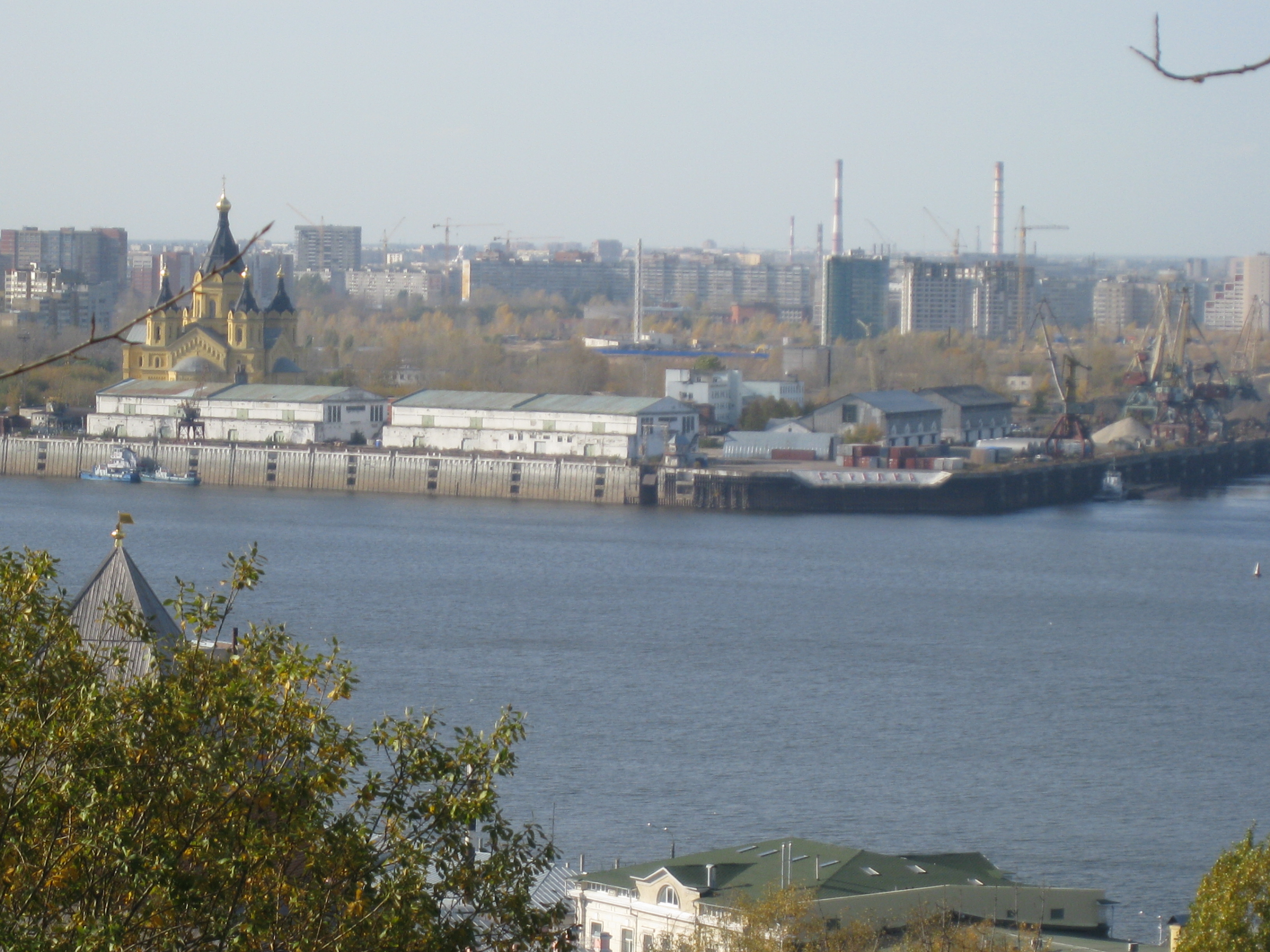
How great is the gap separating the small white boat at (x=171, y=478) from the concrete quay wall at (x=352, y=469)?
13cm

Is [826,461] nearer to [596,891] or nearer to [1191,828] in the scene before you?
[1191,828]

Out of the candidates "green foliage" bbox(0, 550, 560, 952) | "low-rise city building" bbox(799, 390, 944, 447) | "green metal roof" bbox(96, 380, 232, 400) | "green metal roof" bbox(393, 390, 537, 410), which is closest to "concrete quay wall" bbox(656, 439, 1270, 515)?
"low-rise city building" bbox(799, 390, 944, 447)

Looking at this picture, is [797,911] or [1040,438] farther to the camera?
[1040,438]

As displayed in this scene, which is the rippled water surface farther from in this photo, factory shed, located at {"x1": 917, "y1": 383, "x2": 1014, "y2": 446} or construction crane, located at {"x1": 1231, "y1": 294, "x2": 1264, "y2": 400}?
construction crane, located at {"x1": 1231, "y1": 294, "x2": 1264, "y2": 400}

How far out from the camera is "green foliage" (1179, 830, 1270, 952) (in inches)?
231

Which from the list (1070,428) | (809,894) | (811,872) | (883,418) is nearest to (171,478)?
(883,418)

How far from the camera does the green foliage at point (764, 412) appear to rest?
117 feet

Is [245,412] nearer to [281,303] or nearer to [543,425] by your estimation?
[281,303]

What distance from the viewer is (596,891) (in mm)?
7746

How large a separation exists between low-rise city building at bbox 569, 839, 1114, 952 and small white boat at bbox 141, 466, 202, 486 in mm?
23713

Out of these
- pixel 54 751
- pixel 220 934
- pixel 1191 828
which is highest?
pixel 54 751

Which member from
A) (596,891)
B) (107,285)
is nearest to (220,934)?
(596,891)

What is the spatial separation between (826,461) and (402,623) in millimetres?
16049

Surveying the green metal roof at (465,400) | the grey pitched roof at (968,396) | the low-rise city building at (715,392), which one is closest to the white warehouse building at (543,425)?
the green metal roof at (465,400)
